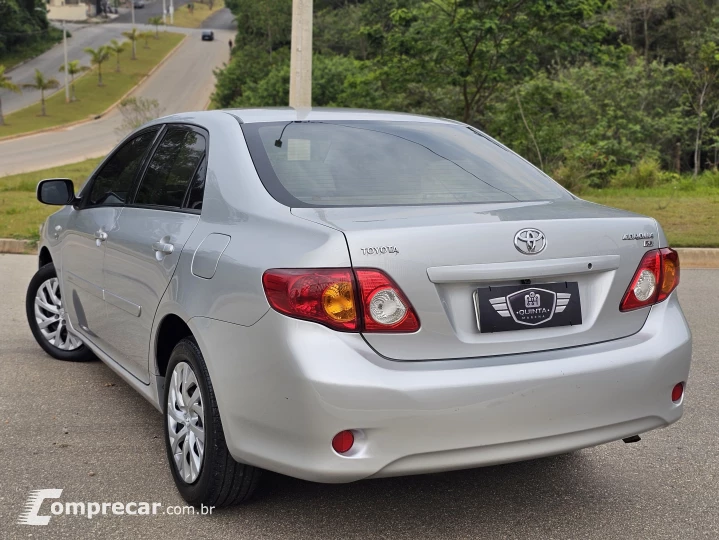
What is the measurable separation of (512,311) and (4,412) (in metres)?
3.14

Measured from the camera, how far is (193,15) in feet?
474

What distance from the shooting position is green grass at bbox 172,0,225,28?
131762 millimetres

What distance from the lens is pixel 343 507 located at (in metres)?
3.48

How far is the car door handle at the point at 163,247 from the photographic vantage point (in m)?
3.61

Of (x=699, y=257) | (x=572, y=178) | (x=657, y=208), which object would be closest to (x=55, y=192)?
(x=699, y=257)

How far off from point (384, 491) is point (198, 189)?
1.52m

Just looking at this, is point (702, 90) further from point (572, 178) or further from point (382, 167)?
point (382, 167)

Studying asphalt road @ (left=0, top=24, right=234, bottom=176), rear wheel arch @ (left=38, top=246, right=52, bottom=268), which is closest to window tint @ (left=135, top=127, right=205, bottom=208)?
rear wheel arch @ (left=38, top=246, right=52, bottom=268)

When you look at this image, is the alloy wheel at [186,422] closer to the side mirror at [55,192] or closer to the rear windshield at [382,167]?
the rear windshield at [382,167]

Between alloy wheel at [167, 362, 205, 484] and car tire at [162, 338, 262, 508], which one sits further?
alloy wheel at [167, 362, 205, 484]

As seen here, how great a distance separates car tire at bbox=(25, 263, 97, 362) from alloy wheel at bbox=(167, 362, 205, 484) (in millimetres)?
2420

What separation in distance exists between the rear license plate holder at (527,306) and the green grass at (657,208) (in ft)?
27.2

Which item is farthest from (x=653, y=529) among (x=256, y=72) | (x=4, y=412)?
(x=256, y=72)

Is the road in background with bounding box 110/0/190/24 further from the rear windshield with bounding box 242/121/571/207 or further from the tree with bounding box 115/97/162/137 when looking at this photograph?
the rear windshield with bounding box 242/121/571/207
